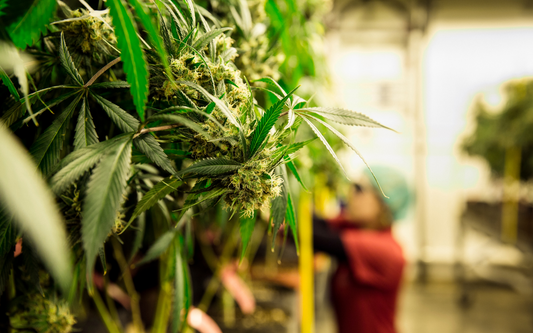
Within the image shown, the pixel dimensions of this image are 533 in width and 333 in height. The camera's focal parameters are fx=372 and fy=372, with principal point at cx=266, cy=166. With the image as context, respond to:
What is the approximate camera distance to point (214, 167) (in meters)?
0.31

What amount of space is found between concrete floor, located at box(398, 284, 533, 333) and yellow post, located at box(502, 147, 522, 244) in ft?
3.34

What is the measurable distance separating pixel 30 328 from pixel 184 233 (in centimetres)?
27

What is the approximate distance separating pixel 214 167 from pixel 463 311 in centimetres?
408

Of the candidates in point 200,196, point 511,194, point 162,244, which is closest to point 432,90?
point 511,194

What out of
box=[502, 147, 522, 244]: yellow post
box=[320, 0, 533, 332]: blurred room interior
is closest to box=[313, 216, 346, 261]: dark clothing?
box=[502, 147, 522, 244]: yellow post

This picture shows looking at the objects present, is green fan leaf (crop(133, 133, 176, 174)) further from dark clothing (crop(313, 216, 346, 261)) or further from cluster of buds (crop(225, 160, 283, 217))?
dark clothing (crop(313, 216, 346, 261))

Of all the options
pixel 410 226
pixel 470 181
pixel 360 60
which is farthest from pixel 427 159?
pixel 360 60

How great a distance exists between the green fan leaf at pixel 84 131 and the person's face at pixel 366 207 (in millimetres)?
1707

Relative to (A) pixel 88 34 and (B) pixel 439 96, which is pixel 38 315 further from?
(B) pixel 439 96

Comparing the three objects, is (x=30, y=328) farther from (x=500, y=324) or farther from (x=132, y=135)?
(x=500, y=324)

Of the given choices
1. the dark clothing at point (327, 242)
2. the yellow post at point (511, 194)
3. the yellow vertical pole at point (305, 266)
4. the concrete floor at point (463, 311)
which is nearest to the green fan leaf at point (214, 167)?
the yellow vertical pole at point (305, 266)

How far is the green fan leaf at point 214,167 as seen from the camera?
1.00 ft

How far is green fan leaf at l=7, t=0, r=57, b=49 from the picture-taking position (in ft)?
0.91

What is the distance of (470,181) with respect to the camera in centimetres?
462
